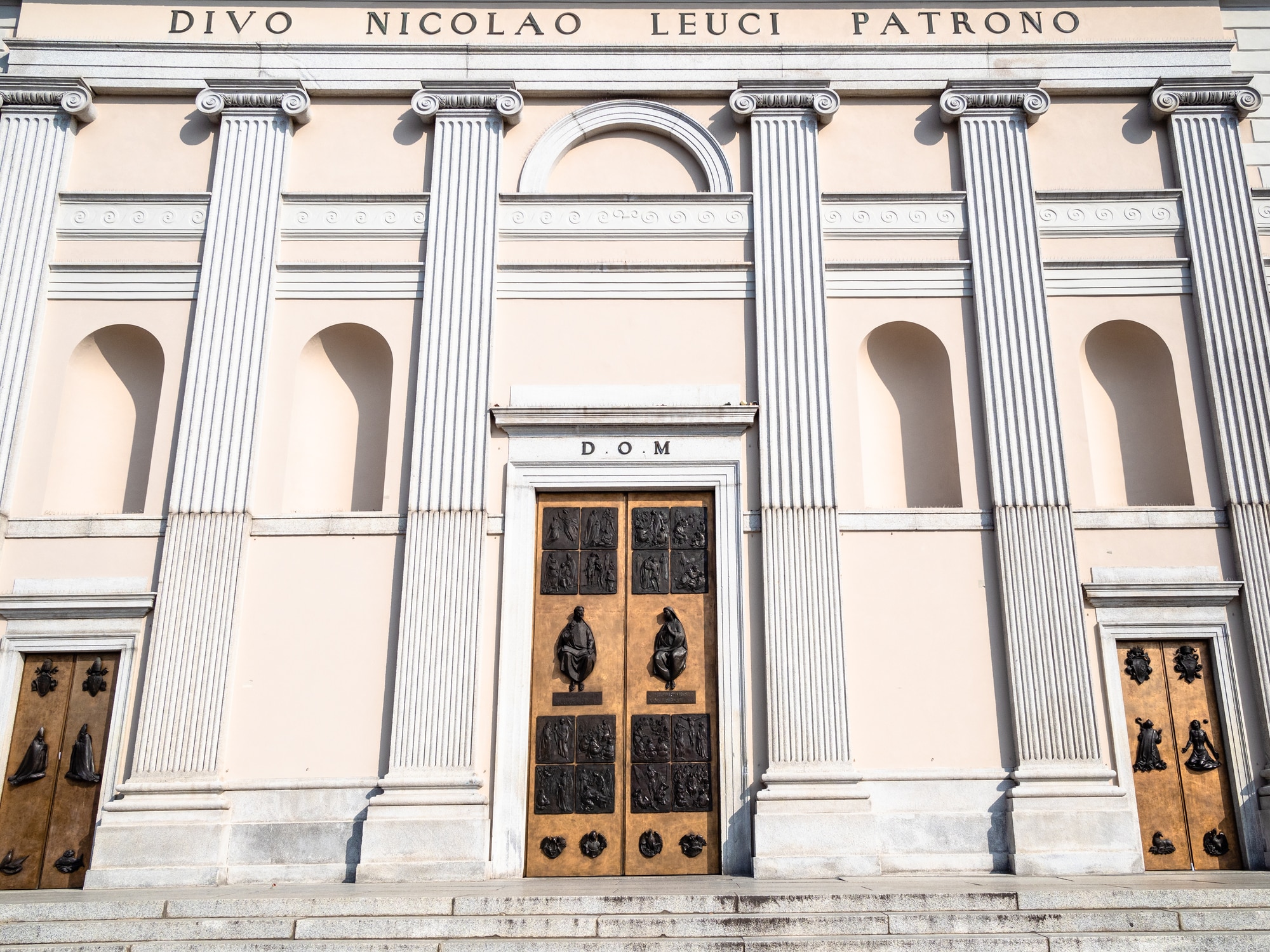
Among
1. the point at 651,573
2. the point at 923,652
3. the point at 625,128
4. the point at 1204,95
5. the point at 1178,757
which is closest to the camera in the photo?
the point at 1178,757

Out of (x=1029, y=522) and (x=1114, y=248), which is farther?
(x=1114, y=248)

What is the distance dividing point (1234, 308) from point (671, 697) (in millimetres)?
8497

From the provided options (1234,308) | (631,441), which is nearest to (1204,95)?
(1234,308)

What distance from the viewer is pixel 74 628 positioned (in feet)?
39.6

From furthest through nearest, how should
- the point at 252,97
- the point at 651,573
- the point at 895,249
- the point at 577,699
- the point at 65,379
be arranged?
the point at 252,97, the point at 895,249, the point at 65,379, the point at 651,573, the point at 577,699

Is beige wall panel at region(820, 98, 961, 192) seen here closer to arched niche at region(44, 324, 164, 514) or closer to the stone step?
the stone step

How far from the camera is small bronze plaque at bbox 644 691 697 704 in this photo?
1207 centimetres

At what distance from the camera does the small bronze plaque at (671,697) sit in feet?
39.6

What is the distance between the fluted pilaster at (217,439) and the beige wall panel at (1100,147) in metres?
9.77

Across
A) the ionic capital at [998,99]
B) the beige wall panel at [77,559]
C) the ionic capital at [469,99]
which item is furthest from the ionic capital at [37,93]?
the ionic capital at [998,99]

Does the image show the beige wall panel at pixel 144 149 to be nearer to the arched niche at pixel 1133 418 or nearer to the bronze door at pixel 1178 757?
the arched niche at pixel 1133 418

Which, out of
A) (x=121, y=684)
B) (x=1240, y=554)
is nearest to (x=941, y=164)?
(x=1240, y=554)

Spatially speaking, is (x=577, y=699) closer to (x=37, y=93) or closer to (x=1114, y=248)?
(x=1114, y=248)

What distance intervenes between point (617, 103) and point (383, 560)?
673 cm
